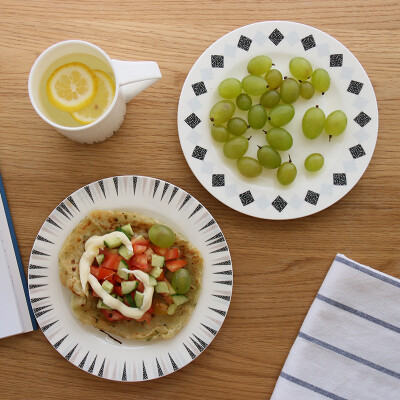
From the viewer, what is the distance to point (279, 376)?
1285mm

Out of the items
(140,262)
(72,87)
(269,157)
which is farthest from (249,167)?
(72,87)

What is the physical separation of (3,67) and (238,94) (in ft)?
2.08

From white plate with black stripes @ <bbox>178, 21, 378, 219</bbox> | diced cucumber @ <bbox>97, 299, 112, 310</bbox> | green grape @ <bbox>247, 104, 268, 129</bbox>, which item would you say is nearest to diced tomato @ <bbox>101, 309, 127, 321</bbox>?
diced cucumber @ <bbox>97, 299, 112, 310</bbox>

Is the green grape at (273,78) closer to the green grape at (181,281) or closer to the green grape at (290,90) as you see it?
the green grape at (290,90)

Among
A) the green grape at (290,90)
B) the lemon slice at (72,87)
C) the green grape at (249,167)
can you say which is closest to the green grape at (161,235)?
the green grape at (249,167)

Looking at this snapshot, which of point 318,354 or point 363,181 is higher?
point 363,181

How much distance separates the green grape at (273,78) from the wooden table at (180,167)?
173 mm

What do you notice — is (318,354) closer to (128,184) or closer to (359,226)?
(359,226)

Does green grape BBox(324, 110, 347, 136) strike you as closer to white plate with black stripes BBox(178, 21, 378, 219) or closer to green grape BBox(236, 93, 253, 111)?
white plate with black stripes BBox(178, 21, 378, 219)

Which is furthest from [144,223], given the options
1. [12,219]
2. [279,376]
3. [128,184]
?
[279,376]

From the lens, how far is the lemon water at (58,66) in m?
1.11

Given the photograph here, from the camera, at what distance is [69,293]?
1229mm

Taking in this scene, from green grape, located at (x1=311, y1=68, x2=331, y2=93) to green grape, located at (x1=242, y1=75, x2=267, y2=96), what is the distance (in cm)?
13

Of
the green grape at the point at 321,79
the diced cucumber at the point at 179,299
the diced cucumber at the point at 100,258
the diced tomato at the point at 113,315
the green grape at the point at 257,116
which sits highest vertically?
the green grape at the point at 321,79
